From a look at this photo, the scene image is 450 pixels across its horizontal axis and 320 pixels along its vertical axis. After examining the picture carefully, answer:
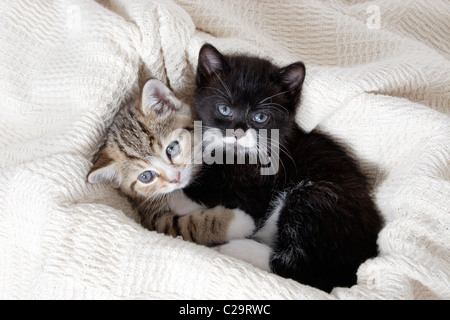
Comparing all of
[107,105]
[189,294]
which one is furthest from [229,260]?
[107,105]

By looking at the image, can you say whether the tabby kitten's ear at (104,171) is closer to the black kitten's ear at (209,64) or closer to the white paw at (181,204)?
the white paw at (181,204)

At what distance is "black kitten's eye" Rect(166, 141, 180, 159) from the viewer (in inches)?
52.3

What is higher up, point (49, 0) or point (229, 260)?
point (49, 0)

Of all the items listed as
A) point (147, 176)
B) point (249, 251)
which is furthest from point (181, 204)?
point (249, 251)

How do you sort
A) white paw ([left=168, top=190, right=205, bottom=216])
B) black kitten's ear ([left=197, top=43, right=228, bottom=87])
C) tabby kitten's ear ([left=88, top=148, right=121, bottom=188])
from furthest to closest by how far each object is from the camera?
1. white paw ([left=168, top=190, right=205, bottom=216])
2. black kitten's ear ([left=197, top=43, right=228, bottom=87])
3. tabby kitten's ear ([left=88, top=148, right=121, bottom=188])

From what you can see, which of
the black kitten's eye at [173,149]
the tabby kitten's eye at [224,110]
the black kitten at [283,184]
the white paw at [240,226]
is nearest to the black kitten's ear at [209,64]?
the black kitten at [283,184]

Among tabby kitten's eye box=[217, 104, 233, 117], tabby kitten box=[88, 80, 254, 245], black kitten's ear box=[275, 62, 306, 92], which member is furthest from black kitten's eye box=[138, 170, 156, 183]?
black kitten's ear box=[275, 62, 306, 92]

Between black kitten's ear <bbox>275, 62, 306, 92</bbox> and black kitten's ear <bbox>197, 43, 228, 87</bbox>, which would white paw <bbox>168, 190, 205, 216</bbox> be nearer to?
black kitten's ear <bbox>197, 43, 228, 87</bbox>

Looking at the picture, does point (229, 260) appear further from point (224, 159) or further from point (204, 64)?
point (204, 64)

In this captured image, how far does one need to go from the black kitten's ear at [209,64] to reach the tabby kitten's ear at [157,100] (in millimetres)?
128

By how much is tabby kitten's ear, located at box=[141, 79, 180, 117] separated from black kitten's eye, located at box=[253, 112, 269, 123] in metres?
0.29
